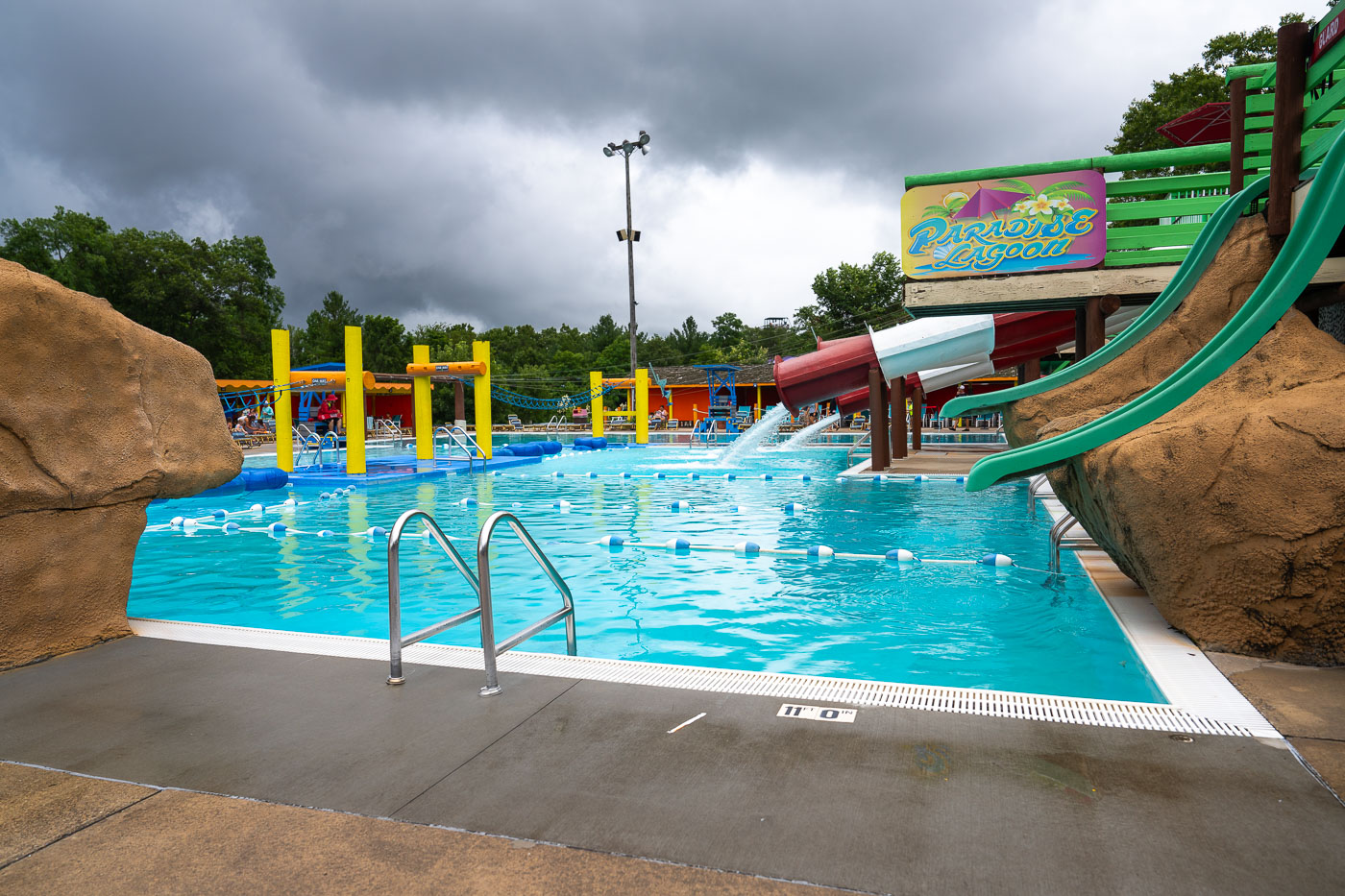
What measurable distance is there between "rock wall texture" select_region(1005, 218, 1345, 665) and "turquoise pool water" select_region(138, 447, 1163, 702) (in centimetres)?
57

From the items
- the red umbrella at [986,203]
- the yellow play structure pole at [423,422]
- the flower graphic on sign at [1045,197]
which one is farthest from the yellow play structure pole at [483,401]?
the flower graphic on sign at [1045,197]

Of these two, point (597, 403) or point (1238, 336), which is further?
point (597, 403)

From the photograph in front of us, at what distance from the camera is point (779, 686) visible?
12.0 feet

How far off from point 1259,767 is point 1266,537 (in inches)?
65.7

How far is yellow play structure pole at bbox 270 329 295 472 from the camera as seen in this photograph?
17.3m

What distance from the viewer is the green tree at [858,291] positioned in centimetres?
4934

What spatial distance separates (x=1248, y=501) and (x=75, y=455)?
6.20 meters

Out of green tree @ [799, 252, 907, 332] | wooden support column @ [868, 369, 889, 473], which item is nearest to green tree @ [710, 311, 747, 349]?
green tree @ [799, 252, 907, 332]

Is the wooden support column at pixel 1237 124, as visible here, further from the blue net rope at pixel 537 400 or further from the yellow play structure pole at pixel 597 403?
the blue net rope at pixel 537 400

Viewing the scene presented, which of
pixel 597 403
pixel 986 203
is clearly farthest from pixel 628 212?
pixel 986 203

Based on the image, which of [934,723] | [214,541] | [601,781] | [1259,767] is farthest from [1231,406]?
[214,541]

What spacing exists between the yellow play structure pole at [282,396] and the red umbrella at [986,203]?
1388 cm

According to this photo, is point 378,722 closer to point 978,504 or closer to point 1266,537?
point 1266,537

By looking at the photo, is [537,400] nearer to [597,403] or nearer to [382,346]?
[597,403]
